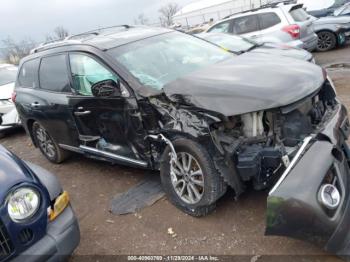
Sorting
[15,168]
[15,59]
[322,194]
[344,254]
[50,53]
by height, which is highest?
[50,53]

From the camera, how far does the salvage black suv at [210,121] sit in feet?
8.77

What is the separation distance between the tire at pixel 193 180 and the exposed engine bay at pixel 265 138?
0.24 m

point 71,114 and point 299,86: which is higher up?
point 299,86

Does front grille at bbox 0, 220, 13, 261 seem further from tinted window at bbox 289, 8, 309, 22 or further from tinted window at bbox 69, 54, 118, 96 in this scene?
tinted window at bbox 289, 8, 309, 22

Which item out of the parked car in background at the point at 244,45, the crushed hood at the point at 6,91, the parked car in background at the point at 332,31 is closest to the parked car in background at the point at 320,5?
the parked car in background at the point at 332,31

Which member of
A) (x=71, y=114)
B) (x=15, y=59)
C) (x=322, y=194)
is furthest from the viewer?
(x=15, y=59)

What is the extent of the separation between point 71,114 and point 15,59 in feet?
61.9

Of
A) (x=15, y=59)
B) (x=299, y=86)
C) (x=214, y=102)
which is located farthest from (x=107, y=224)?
(x=15, y=59)

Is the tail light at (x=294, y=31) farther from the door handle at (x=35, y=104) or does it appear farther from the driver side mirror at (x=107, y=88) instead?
the driver side mirror at (x=107, y=88)

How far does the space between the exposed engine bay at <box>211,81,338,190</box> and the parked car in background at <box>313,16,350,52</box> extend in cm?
964

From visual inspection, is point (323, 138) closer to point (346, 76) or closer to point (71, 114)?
point (71, 114)

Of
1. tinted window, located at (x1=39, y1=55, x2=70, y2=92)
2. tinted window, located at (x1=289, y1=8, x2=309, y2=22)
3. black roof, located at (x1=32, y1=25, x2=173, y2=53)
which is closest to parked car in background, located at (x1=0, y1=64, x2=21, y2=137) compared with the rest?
tinted window, located at (x1=39, y1=55, x2=70, y2=92)

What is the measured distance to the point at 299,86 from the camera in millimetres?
3252

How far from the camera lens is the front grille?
2467mm
